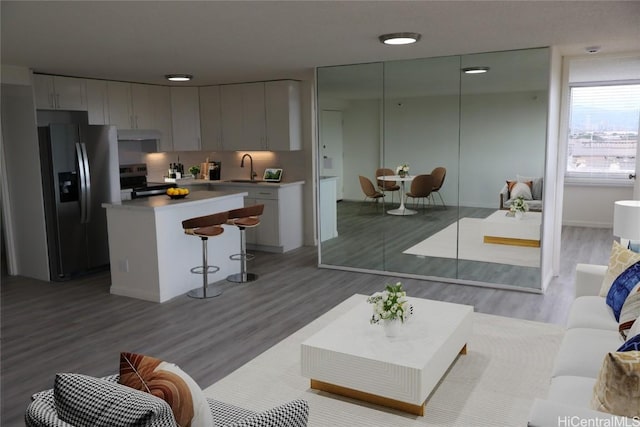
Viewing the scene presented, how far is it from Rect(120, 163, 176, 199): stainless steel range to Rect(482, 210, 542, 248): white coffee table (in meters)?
4.31

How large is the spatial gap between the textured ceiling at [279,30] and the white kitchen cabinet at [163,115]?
73.9 inches

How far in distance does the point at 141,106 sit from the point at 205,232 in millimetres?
3191

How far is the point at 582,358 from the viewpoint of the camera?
2.84 m

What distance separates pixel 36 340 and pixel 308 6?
11.3 ft

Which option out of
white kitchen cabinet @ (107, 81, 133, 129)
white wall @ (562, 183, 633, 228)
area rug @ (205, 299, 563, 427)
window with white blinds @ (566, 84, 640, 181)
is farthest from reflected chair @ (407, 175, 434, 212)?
window with white blinds @ (566, 84, 640, 181)

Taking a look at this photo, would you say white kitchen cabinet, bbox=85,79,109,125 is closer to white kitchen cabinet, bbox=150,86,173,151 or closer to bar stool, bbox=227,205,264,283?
white kitchen cabinet, bbox=150,86,173,151

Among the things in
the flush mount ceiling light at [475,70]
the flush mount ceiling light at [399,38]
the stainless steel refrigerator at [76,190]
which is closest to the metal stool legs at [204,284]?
the stainless steel refrigerator at [76,190]

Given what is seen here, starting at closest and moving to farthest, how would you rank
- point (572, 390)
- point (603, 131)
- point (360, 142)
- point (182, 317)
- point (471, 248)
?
point (572, 390) < point (182, 317) < point (471, 248) < point (360, 142) < point (603, 131)

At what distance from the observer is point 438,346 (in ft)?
10.6

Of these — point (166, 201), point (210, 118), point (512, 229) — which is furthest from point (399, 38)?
point (210, 118)

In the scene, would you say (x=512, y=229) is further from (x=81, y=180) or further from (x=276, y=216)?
(x=81, y=180)

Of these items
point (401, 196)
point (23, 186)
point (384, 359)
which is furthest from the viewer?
point (23, 186)

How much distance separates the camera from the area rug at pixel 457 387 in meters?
3.06

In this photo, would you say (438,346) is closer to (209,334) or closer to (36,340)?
(209,334)
